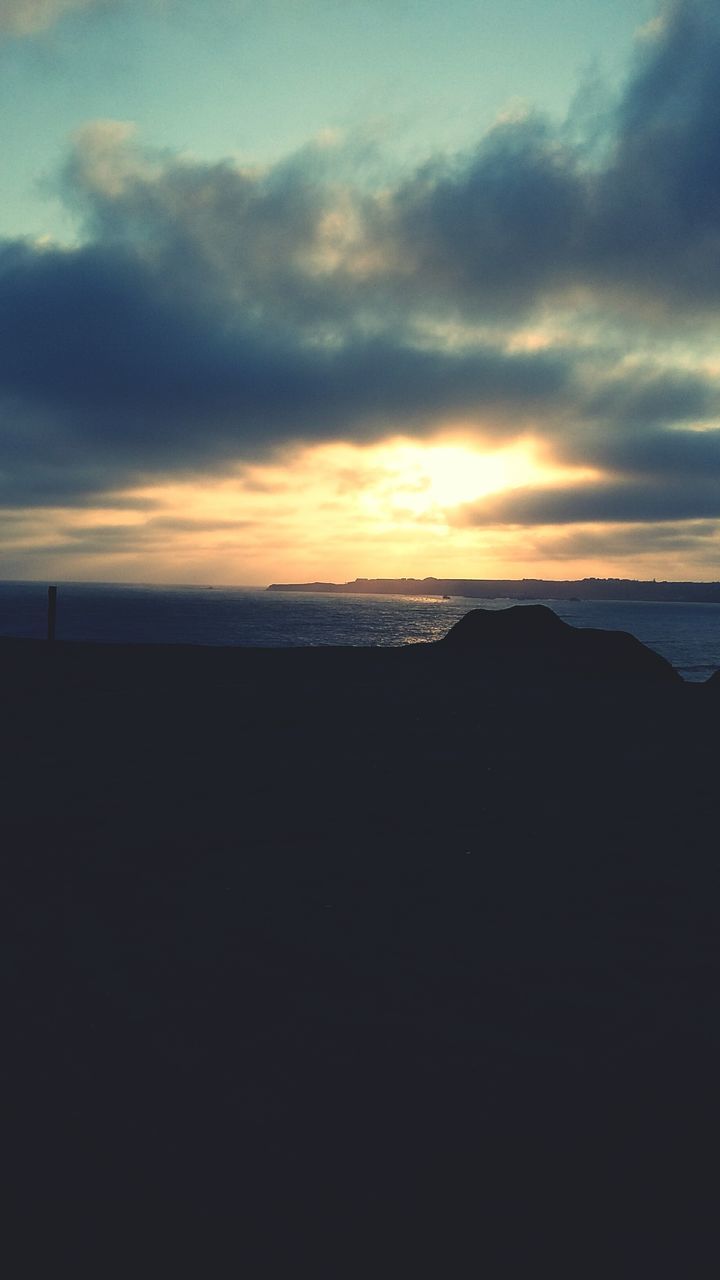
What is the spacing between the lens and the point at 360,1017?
4047 mm

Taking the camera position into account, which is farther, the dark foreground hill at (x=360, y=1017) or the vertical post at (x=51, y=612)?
the vertical post at (x=51, y=612)

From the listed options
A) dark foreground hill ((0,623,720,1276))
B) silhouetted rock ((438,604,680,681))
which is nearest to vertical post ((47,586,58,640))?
dark foreground hill ((0,623,720,1276))

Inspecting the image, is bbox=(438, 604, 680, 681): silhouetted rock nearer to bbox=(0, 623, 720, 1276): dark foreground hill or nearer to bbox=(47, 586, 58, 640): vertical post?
bbox=(47, 586, 58, 640): vertical post

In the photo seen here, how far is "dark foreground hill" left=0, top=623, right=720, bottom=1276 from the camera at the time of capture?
9.11 feet

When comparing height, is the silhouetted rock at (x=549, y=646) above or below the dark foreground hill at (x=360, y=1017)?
above

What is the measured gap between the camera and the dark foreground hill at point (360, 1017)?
2.78m

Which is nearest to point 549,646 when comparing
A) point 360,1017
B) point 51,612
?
point 51,612

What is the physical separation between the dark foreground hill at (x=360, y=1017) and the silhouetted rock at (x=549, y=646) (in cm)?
1605

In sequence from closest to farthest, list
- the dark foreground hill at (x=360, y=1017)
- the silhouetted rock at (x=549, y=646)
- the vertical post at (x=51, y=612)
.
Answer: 1. the dark foreground hill at (x=360, y=1017)
2. the vertical post at (x=51, y=612)
3. the silhouetted rock at (x=549, y=646)

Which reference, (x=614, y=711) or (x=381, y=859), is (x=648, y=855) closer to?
(x=381, y=859)

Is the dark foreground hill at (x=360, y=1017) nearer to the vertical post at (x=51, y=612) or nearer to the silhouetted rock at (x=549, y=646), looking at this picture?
the vertical post at (x=51, y=612)

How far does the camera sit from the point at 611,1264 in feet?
8.58

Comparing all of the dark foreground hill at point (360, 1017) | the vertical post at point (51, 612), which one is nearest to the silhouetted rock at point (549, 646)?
the vertical post at point (51, 612)

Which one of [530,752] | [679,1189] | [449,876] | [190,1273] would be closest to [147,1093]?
[190,1273]
